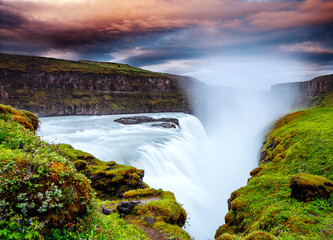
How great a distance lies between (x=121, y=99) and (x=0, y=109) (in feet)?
545

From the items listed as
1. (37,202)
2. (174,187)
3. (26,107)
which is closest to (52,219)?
(37,202)

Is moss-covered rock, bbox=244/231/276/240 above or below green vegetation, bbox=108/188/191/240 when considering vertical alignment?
above

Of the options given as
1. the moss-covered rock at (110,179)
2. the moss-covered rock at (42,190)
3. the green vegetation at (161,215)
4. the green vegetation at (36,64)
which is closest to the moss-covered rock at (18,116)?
the moss-covered rock at (110,179)

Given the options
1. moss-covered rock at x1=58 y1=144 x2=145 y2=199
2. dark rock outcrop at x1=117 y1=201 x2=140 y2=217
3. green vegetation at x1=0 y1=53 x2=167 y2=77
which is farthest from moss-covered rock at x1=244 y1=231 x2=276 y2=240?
green vegetation at x1=0 y1=53 x2=167 y2=77

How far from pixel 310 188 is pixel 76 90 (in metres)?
167

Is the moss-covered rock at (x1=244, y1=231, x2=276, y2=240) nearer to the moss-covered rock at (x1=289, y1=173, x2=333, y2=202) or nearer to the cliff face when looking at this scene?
the moss-covered rock at (x1=289, y1=173, x2=333, y2=202)

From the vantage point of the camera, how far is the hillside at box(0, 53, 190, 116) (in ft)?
422

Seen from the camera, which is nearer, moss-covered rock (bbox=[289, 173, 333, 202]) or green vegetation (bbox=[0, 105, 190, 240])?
green vegetation (bbox=[0, 105, 190, 240])

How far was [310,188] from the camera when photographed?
10891 millimetres

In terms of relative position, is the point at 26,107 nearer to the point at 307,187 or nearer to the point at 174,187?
the point at 174,187

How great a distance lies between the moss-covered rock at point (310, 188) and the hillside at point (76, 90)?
144 m

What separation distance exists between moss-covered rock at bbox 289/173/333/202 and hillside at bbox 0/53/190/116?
144 meters

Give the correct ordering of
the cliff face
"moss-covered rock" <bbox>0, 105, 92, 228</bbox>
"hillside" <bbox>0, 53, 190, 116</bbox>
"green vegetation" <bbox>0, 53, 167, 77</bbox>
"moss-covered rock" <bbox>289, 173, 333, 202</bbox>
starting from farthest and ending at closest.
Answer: the cliff face < "green vegetation" <bbox>0, 53, 167, 77</bbox> < "hillside" <bbox>0, 53, 190, 116</bbox> < "moss-covered rock" <bbox>289, 173, 333, 202</bbox> < "moss-covered rock" <bbox>0, 105, 92, 228</bbox>

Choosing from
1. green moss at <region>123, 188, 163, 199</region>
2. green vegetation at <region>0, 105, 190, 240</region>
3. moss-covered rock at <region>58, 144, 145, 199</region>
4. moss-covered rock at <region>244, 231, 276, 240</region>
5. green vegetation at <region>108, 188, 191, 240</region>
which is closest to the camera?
green vegetation at <region>0, 105, 190, 240</region>
